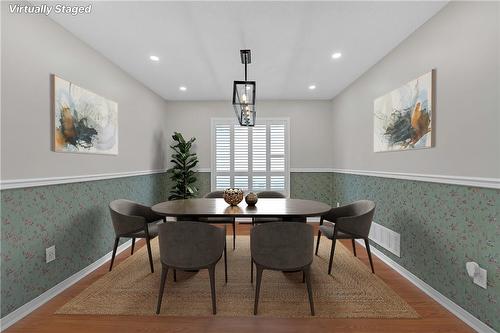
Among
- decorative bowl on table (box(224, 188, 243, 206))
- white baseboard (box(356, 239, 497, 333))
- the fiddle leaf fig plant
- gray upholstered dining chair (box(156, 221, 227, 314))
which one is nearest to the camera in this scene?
white baseboard (box(356, 239, 497, 333))

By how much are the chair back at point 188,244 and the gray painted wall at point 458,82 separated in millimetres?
2067

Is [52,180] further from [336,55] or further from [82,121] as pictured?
[336,55]

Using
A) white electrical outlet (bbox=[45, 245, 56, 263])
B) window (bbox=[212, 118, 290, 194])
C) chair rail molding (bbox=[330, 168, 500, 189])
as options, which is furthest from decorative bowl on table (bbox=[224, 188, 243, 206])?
window (bbox=[212, 118, 290, 194])

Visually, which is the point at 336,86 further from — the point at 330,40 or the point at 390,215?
the point at 390,215

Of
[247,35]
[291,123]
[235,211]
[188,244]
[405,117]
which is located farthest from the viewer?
[291,123]

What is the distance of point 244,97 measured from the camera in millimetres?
2561

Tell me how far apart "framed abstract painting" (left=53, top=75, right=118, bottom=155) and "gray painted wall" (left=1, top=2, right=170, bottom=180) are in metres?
0.07

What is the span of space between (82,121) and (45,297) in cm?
172

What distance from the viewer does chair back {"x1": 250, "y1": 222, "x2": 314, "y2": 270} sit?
1.89m

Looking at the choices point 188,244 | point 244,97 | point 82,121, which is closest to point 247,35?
point 244,97

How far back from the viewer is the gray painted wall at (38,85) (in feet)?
6.16

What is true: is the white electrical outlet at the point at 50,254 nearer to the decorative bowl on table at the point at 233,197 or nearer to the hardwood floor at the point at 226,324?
the hardwood floor at the point at 226,324

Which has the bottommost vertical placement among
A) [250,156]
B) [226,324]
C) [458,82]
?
[226,324]

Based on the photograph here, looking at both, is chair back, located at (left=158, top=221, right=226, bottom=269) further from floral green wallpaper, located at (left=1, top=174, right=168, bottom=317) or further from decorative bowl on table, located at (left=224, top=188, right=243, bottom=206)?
floral green wallpaper, located at (left=1, top=174, right=168, bottom=317)
